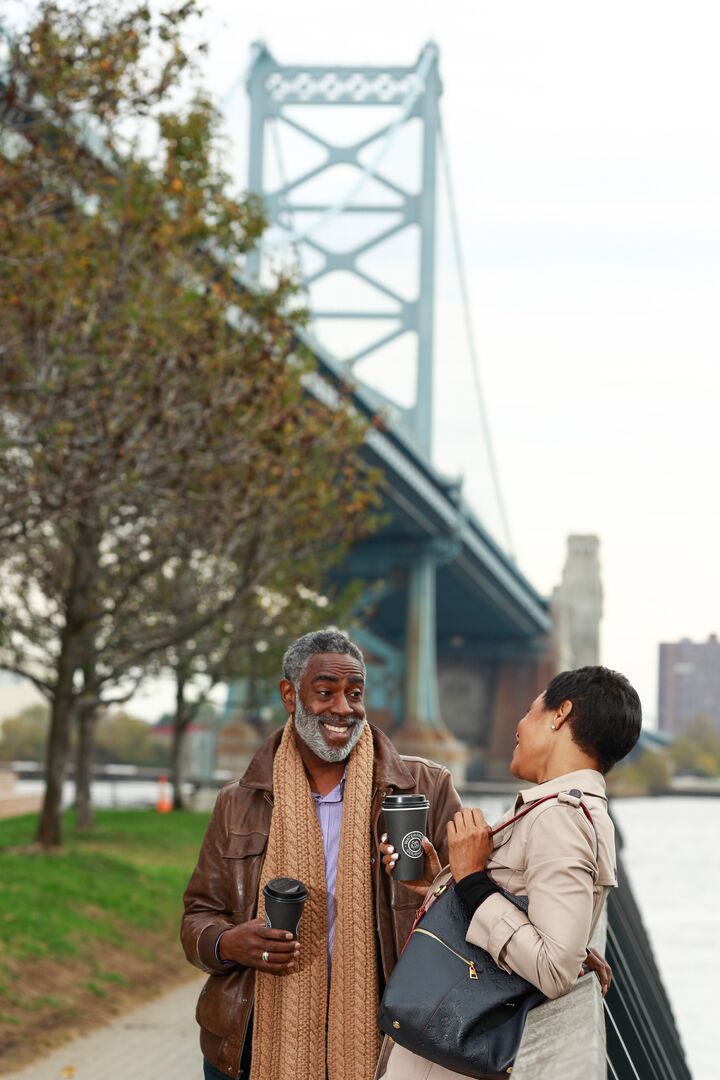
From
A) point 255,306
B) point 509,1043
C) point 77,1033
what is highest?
point 255,306

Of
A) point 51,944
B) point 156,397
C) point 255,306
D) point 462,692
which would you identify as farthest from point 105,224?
point 462,692

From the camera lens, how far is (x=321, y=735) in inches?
123

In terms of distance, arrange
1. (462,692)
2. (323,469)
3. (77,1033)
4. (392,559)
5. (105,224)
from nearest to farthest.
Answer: (77,1033)
(105,224)
(323,469)
(392,559)
(462,692)

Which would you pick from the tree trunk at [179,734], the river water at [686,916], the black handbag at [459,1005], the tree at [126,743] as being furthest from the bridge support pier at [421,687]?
the black handbag at [459,1005]

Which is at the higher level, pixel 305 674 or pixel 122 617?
pixel 122 617

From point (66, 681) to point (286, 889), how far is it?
39.2 feet

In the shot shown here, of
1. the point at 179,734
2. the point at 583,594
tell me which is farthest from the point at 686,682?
the point at 179,734

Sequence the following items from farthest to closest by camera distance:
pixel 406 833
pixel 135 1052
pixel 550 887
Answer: pixel 135 1052 < pixel 406 833 < pixel 550 887

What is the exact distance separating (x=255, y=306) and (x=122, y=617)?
572 centimetres

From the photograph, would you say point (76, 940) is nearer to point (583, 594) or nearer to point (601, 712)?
point (601, 712)

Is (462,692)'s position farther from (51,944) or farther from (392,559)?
(51,944)

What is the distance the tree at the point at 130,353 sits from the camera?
795cm

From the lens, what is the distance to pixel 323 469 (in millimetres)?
14484

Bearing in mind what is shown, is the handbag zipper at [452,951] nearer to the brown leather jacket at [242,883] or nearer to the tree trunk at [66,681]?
the brown leather jacket at [242,883]
